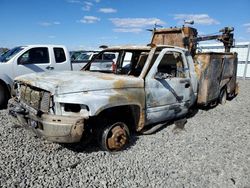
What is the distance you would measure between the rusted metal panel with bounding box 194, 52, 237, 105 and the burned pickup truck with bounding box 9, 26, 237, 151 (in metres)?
0.35

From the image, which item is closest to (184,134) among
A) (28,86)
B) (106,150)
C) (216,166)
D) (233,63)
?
(216,166)

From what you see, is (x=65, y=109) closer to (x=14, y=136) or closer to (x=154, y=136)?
(x=14, y=136)

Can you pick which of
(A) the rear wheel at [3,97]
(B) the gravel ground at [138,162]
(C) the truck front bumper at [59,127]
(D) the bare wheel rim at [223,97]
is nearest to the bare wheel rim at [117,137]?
(B) the gravel ground at [138,162]

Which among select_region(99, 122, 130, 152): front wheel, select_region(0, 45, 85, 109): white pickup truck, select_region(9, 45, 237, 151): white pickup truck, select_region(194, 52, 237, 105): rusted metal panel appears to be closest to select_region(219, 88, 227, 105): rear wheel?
select_region(194, 52, 237, 105): rusted metal panel

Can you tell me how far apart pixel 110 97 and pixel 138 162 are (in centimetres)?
109

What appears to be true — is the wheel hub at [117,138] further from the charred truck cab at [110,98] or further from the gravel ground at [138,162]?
the gravel ground at [138,162]

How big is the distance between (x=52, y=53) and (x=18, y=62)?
109cm

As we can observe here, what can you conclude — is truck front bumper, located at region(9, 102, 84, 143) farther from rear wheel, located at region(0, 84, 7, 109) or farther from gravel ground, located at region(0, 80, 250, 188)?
rear wheel, located at region(0, 84, 7, 109)

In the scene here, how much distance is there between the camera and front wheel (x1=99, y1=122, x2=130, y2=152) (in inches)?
171

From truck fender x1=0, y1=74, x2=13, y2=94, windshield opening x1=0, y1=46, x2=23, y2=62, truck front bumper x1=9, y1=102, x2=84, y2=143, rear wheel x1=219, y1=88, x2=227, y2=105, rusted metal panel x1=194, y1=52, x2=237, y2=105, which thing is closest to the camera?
truck front bumper x1=9, y1=102, x2=84, y2=143

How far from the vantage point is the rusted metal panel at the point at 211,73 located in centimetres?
668

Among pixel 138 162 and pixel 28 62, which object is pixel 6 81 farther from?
pixel 138 162

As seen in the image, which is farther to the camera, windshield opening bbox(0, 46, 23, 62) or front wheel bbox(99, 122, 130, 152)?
windshield opening bbox(0, 46, 23, 62)

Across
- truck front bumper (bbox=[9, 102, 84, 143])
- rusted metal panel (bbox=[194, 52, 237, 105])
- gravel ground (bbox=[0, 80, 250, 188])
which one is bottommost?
gravel ground (bbox=[0, 80, 250, 188])
